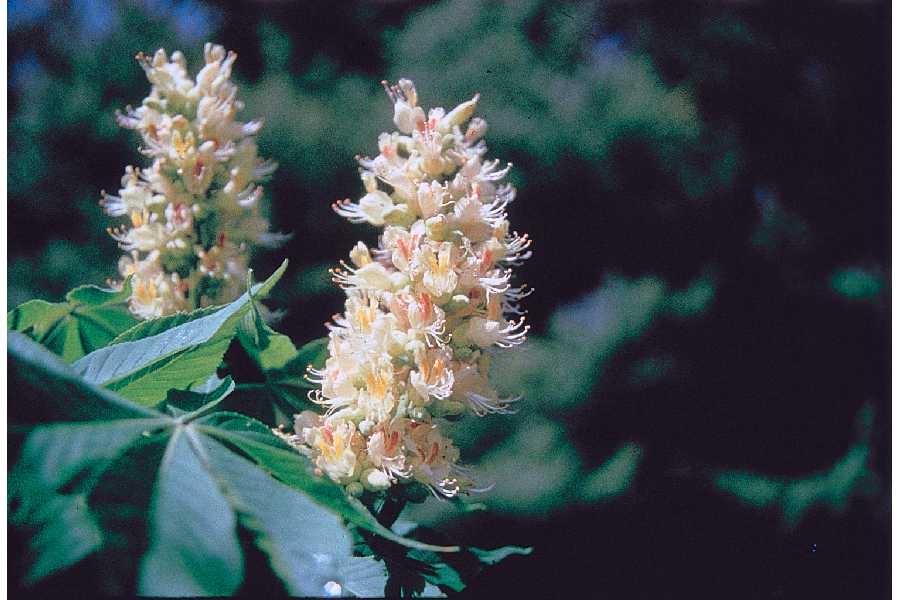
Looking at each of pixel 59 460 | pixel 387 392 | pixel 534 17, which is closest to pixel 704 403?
pixel 534 17

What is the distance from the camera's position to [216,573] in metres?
0.47

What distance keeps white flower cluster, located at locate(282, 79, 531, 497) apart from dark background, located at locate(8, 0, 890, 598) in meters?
2.98

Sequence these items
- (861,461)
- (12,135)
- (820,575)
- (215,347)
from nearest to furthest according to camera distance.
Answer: (215,347) → (820,575) → (861,461) → (12,135)

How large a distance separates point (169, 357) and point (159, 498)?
241mm

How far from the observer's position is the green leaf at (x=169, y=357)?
2.40ft

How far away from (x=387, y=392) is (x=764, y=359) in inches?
149

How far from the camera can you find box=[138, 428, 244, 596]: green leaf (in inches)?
18.5

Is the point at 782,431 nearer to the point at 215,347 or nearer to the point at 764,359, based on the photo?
the point at 764,359

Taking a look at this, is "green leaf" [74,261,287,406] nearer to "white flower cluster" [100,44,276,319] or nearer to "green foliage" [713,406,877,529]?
"white flower cluster" [100,44,276,319]

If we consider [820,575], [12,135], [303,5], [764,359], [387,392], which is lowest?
[820,575]

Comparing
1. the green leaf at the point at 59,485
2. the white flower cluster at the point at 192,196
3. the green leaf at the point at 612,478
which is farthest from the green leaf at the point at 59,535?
the green leaf at the point at 612,478

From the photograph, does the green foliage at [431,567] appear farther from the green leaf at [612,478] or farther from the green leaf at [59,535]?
the green leaf at [612,478]

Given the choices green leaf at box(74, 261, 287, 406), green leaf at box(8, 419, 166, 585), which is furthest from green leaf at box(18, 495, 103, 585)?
green leaf at box(74, 261, 287, 406)

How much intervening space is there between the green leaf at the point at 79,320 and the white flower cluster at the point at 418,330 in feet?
0.86
